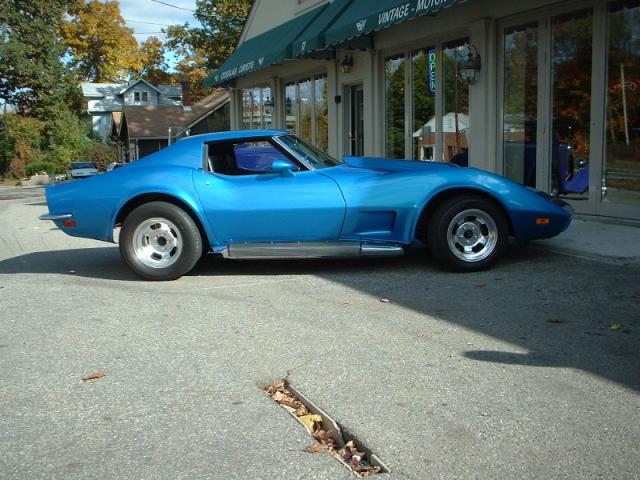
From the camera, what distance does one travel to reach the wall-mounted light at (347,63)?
14711 mm

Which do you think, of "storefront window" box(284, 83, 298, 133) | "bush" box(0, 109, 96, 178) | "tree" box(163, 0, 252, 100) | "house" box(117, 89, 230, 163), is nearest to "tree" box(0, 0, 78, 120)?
"bush" box(0, 109, 96, 178)

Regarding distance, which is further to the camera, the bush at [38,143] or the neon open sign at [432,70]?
the bush at [38,143]

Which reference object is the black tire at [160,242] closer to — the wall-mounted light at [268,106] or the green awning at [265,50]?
the green awning at [265,50]

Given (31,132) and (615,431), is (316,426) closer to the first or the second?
(615,431)

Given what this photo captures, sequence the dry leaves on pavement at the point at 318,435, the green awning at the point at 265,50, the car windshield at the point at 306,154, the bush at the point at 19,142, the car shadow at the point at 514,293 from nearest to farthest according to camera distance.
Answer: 1. the dry leaves on pavement at the point at 318,435
2. the car shadow at the point at 514,293
3. the car windshield at the point at 306,154
4. the green awning at the point at 265,50
5. the bush at the point at 19,142

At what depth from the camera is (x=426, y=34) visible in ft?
39.2

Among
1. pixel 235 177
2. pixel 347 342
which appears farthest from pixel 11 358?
pixel 235 177

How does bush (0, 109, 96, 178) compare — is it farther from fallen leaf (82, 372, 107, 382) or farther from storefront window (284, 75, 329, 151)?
fallen leaf (82, 372, 107, 382)

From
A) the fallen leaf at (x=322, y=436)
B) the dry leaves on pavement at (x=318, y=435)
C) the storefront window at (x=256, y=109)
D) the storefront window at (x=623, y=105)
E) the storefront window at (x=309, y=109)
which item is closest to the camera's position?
the dry leaves on pavement at (x=318, y=435)

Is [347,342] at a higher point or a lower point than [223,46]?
lower

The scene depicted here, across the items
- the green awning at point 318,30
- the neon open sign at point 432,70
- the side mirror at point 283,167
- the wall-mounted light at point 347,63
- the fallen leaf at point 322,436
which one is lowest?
the fallen leaf at point 322,436

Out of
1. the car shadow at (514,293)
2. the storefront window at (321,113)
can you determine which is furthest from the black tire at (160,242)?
the storefront window at (321,113)

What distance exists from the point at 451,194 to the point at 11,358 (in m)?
4.06

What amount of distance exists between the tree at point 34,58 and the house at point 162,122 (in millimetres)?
5804
